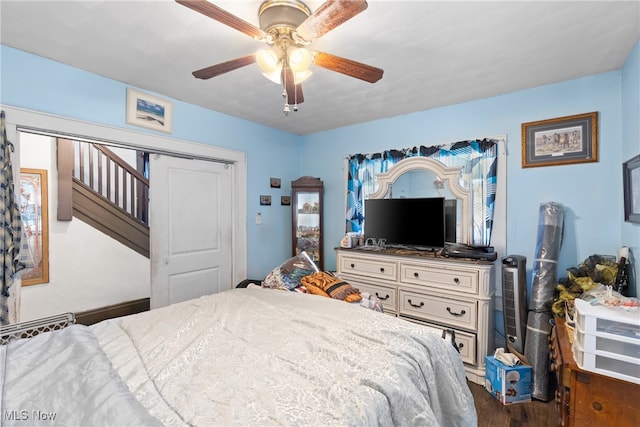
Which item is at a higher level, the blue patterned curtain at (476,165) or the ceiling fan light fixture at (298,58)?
the ceiling fan light fixture at (298,58)

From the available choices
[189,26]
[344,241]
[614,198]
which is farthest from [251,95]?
[614,198]

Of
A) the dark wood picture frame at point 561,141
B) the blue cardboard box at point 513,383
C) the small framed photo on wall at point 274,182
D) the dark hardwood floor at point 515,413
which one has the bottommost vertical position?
the dark hardwood floor at point 515,413

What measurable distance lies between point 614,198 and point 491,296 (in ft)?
3.86

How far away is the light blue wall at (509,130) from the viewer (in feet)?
6.72

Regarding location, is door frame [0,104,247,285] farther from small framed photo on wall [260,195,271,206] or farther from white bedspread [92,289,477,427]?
white bedspread [92,289,477,427]

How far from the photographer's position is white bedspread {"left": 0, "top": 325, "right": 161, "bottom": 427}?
84cm

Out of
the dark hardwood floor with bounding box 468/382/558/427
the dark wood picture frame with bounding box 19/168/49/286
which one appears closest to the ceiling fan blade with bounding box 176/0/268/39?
the dark hardwood floor with bounding box 468/382/558/427

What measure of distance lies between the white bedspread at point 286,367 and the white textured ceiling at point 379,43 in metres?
1.67

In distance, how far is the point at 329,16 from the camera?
4.06ft

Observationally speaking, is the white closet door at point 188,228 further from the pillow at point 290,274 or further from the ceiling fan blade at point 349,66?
the ceiling fan blade at point 349,66

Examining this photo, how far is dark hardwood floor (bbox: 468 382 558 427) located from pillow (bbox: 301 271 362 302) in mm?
1198

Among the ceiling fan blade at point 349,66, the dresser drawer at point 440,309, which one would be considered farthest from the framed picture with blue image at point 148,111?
the dresser drawer at point 440,309

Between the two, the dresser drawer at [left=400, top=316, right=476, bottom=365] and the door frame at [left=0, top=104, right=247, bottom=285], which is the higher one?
the door frame at [left=0, top=104, right=247, bottom=285]

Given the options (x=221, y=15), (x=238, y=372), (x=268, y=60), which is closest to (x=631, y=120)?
(x=268, y=60)
